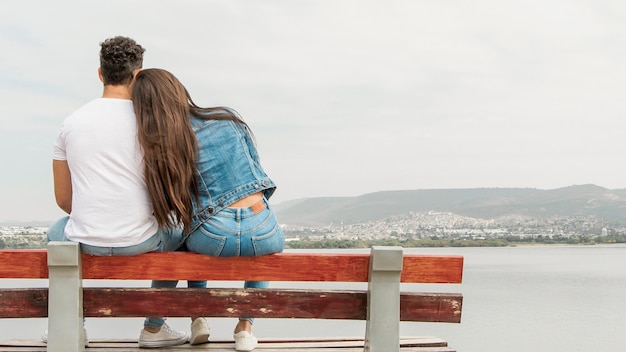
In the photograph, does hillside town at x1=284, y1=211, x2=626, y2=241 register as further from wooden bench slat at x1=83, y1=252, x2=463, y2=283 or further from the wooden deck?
wooden bench slat at x1=83, y1=252, x2=463, y2=283

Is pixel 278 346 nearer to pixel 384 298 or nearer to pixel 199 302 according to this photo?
pixel 199 302

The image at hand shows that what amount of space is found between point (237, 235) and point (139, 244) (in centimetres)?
53

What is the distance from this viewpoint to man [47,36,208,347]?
4.11m

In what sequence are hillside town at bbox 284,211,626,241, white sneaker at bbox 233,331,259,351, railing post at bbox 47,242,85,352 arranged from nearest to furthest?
railing post at bbox 47,242,85,352, white sneaker at bbox 233,331,259,351, hillside town at bbox 284,211,626,241

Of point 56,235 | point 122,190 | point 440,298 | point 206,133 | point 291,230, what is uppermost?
point 206,133

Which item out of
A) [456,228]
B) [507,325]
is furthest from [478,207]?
[507,325]

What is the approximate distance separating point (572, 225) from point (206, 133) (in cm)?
11841

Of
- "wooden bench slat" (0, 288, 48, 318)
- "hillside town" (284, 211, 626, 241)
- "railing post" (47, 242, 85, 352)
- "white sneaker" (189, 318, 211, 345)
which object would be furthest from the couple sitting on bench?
"hillside town" (284, 211, 626, 241)

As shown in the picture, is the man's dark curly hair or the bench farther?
the man's dark curly hair

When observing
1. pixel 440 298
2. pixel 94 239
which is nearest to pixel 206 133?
pixel 94 239

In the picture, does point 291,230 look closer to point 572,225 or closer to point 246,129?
point 572,225

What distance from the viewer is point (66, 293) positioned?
405 centimetres

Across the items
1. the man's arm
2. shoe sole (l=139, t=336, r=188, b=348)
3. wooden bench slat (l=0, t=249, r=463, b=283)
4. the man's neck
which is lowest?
shoe sole (l=139, t=336, r=188, b=348)

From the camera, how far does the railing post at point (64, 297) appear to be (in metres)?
4.01
